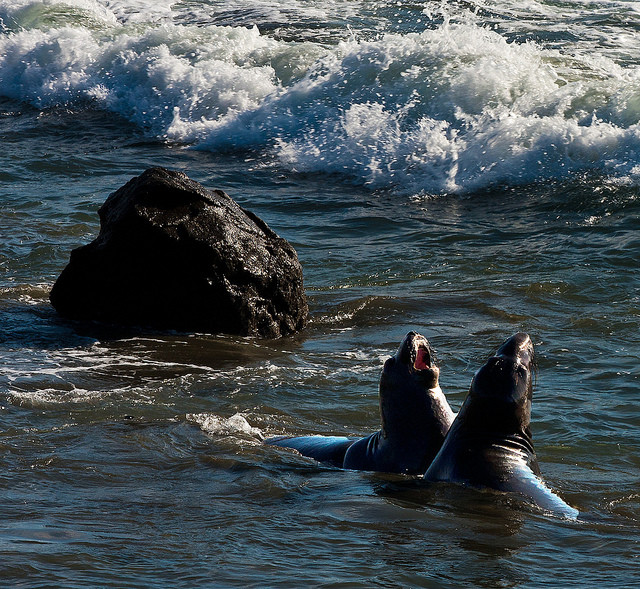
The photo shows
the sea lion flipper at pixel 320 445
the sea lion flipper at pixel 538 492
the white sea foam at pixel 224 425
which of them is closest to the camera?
the sea lion flipper at pixel 538 492

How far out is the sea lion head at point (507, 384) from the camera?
5098 mm

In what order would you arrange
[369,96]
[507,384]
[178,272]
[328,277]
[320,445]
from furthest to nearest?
[369,96]
[328,277]
[178,272]
[320,445]
[507,384]

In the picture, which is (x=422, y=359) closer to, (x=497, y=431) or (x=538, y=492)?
(x=497, y=431)

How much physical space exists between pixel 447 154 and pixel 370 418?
26.5ft

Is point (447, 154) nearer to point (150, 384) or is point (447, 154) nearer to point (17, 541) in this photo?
point (150, 384)

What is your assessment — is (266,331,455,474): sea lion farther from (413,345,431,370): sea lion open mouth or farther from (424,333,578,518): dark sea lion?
(424,333,578,518): dark sea lion

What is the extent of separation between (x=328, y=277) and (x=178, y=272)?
231 centimetres

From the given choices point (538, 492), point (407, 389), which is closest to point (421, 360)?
point (407, 389)

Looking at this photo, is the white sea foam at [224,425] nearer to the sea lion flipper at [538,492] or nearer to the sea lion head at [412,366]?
the sea lion head at [412,366]

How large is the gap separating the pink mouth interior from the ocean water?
59 cm

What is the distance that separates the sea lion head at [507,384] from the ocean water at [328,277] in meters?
0.45

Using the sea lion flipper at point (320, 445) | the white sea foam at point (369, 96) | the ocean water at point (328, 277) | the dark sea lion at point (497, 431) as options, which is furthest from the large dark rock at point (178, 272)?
the white sea foam at point (369, 96)

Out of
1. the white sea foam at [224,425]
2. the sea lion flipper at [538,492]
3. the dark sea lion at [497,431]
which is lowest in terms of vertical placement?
the white sea foam at [224,425]

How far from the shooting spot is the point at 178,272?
27.5 ft
